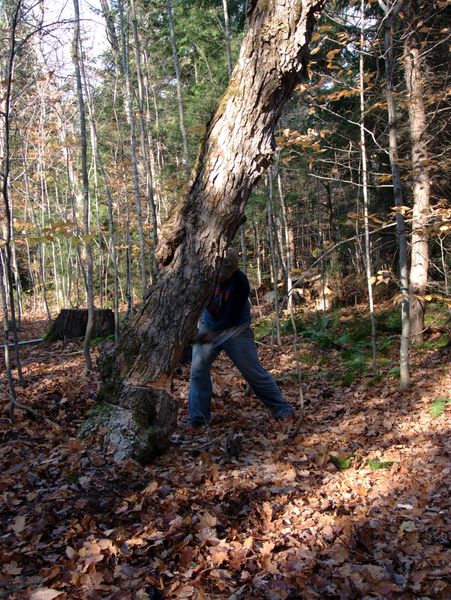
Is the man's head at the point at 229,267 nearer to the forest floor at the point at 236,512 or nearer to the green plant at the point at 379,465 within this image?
the forest floor at the point at 236,512

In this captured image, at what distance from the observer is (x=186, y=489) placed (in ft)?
11.6

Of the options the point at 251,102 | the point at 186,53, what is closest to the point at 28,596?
the point at 251,102

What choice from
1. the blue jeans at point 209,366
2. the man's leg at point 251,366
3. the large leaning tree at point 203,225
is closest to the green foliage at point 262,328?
the man's leg at point 251,366

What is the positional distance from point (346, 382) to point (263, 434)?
244 centimetres

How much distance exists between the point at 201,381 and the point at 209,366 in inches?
7.0

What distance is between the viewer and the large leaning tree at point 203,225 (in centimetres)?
385

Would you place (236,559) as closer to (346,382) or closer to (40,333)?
(346,382)

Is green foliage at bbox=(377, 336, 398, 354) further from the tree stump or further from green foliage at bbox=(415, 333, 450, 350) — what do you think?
the tree stump

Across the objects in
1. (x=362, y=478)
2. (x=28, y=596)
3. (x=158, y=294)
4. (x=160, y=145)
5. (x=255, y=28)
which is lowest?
(x=362, y=478)

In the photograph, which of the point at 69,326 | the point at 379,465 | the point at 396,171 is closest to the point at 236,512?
the point at 379,465

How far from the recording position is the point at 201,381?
4949mm

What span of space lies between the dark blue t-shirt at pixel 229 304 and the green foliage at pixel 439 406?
2.34 metres

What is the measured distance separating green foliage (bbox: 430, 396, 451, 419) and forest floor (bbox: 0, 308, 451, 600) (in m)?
0.02

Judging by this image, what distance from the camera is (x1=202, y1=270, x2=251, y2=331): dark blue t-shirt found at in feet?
16.2
